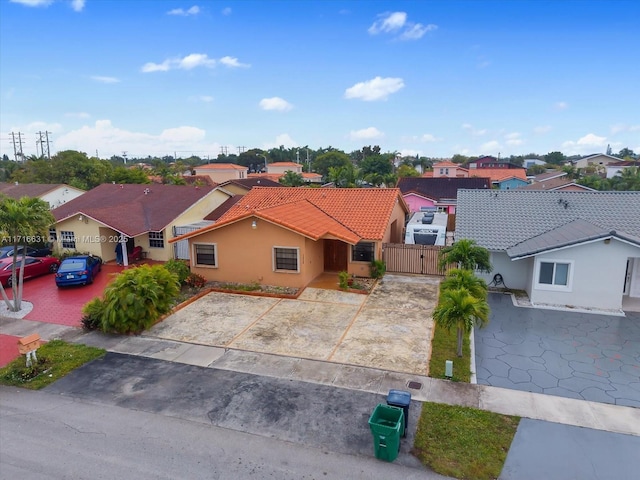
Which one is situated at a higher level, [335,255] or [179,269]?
[335,255]

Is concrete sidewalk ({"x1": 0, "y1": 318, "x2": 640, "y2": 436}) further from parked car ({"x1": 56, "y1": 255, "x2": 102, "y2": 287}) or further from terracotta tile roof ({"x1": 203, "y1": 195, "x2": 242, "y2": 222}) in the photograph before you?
terracotta tile roof ({"x1": 203, "y1": 195, "x2": 242, "y2": 222})

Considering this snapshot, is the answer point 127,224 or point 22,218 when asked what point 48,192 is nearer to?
point 127,224

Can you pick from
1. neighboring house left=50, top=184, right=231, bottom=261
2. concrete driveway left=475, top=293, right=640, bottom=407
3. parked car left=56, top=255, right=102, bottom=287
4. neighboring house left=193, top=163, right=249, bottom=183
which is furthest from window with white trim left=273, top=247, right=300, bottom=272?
neighboring house left=193, top=163, right=249, bottom=183

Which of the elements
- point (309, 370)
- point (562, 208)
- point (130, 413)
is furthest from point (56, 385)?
point (562, 208)

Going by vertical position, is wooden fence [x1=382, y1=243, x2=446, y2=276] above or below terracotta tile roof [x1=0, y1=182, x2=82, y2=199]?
below

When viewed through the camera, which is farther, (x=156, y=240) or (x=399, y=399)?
(x=156, y=240)

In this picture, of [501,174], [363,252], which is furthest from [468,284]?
[501,174]

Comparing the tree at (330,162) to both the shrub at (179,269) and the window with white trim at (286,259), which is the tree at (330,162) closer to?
the shrub at (179,269)
